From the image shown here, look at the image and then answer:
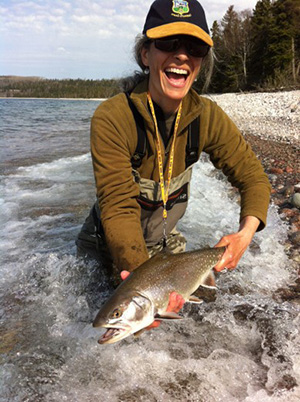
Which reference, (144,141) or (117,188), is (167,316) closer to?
(117,188)

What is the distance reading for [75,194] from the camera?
8250mm

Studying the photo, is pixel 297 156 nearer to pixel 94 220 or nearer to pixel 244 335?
pixel 244 335

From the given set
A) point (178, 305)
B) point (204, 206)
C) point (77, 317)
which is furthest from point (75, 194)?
point (178, 305)

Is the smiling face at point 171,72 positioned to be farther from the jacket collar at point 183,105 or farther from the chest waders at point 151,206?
the chest waders at point 151,206

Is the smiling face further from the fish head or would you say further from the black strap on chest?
the fish head

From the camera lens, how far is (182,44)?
2.37 meters

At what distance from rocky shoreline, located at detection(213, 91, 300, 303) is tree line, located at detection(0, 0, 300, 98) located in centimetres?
710

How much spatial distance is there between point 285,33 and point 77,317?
116 feet

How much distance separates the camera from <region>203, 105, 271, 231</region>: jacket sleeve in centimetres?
277

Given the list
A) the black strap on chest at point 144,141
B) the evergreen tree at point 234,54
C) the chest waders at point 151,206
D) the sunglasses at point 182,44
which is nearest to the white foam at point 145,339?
the chest waders at point 151,206

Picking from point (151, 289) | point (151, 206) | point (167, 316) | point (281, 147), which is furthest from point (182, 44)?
point (281, 147)

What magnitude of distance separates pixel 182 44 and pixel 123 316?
5.82 feet

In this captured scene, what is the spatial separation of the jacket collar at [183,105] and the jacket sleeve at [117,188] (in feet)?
0.46

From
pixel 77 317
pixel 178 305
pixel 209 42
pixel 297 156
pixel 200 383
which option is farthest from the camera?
pixel 297 156
